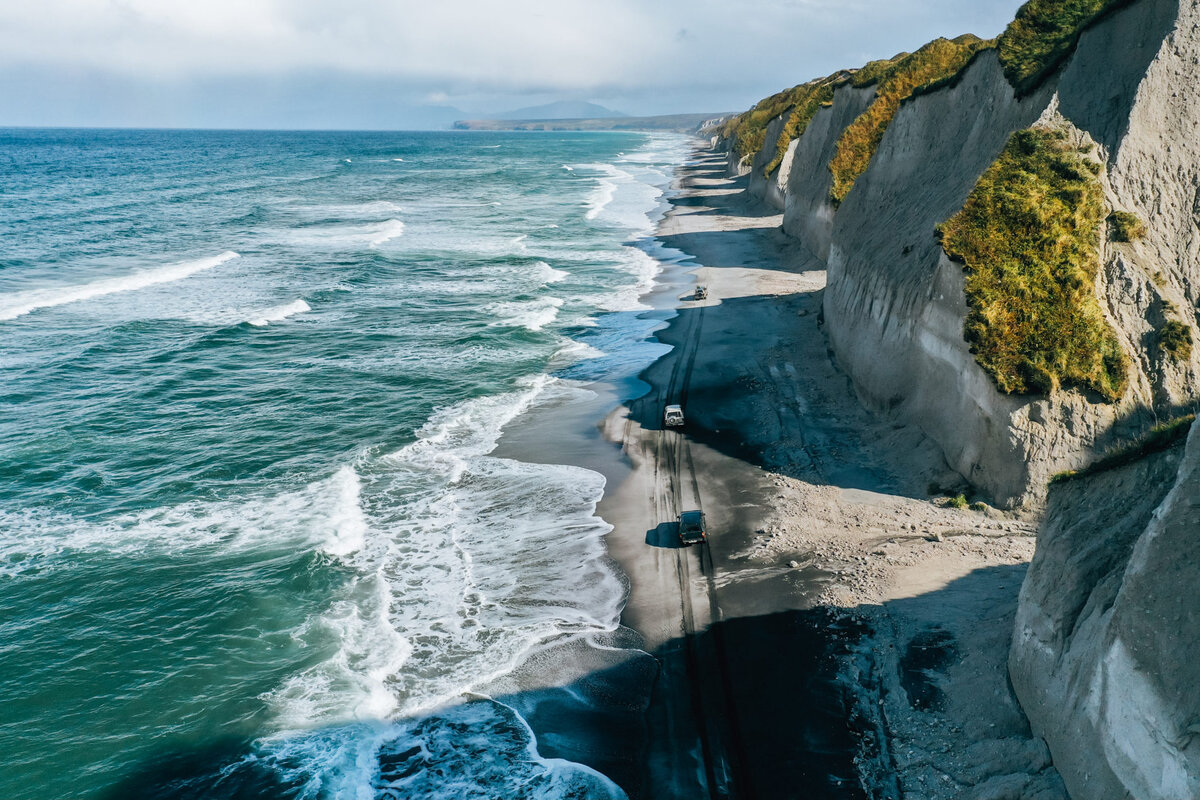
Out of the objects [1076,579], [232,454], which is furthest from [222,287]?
→ [1076,579]

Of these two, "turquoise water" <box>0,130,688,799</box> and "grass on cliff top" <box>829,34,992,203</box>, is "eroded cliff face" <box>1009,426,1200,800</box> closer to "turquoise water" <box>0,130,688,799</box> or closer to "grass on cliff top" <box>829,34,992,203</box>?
"turquoise water" <box>0,130,688,799</box>

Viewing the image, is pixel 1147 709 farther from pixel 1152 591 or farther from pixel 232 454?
pixel 232 454

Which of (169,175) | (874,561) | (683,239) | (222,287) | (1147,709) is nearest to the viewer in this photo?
(1147,709)

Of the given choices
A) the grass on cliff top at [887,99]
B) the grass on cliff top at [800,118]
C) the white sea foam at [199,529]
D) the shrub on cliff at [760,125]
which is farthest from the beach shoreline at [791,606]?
the shrub on cliff at [760,125]

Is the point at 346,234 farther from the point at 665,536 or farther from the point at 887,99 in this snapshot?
the point at 665,536

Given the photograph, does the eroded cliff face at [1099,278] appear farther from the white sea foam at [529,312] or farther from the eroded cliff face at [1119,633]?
the white sea foam at [529,312]
